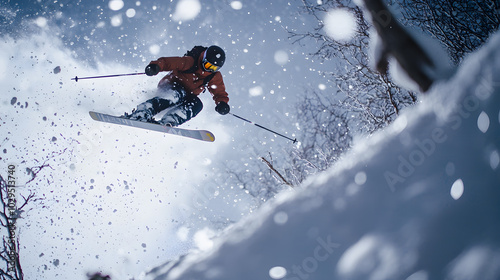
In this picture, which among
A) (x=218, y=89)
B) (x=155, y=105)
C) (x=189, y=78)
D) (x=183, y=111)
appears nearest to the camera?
(x=155, y=105)

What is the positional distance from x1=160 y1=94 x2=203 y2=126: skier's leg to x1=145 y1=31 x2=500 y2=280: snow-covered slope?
4654 mm

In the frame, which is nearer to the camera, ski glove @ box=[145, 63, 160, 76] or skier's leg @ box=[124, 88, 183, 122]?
ski glove @ box=[145, 63, 160, 76]

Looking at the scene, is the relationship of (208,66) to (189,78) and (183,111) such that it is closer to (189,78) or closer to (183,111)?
(189,78)

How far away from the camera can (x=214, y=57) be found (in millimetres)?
5035

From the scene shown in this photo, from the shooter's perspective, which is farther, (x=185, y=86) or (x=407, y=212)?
(x=185, y=86)

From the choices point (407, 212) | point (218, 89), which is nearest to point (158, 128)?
point (218, 89)

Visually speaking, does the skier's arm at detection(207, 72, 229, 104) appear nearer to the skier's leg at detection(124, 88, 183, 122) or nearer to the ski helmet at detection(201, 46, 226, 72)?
the ski helmet at detection(201, 46, 226, 72)

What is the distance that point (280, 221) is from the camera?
40.1 inches

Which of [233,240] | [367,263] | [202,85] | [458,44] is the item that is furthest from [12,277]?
[458,44]

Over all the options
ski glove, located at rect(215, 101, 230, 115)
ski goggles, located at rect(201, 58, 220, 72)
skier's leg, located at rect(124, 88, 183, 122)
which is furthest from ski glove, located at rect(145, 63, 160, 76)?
ski glove, located at rect(215, 101, 230, 115)

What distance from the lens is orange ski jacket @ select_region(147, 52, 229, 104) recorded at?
5104mm

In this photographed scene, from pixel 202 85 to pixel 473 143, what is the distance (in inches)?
205

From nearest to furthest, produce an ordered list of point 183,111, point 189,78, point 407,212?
1. point 407,212
2. point 189,78
3. point 183,111

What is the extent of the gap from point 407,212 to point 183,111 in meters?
5.17
